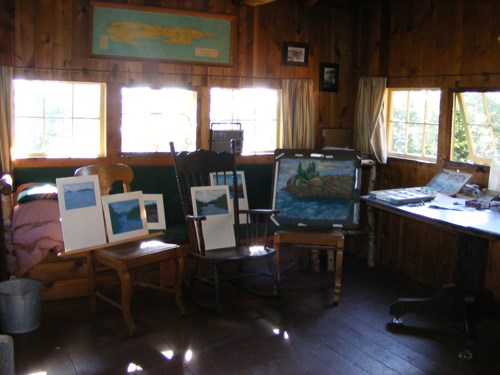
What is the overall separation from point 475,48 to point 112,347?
3486mm

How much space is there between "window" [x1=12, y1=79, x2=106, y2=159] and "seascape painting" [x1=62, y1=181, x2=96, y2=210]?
0.96m

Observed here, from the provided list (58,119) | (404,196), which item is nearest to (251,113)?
(58,119)

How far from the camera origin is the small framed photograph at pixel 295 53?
5695 mm

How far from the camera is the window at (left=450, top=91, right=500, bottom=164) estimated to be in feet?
15.2

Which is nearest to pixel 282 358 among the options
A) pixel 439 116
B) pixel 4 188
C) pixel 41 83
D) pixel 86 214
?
pixel 86 214

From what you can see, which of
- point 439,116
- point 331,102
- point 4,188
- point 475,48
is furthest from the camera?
point 331,102

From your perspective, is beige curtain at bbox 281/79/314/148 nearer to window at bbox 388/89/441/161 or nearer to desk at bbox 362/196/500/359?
window at bbox 388/89/441/161

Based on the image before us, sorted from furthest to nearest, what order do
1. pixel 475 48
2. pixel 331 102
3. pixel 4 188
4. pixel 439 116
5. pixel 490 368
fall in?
pixel 331 102, pixel 439 116, pixel 475 48, pixel 4 188, pixel 490 368

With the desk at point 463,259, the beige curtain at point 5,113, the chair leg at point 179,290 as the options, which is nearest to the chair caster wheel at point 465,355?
the desk at point 463,259

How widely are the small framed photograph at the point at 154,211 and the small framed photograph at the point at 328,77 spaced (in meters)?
2.09

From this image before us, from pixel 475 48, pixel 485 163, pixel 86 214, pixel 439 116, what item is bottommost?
pixel 86 214

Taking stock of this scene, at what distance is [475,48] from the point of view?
183 inches

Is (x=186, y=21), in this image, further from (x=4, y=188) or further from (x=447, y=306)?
(x=447, y=306)

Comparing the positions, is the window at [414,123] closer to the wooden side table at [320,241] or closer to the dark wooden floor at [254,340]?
the wooden side table at [320,241]
